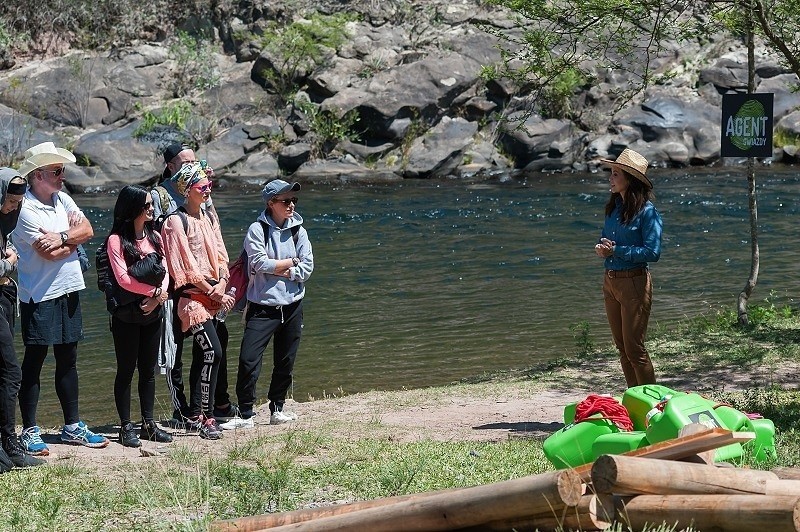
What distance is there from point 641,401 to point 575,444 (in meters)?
0.58

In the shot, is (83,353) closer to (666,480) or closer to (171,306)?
(171,306)

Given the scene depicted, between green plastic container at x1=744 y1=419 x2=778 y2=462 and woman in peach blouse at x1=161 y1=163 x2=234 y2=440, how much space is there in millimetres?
3724

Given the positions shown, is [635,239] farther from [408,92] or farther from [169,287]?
[408,92]

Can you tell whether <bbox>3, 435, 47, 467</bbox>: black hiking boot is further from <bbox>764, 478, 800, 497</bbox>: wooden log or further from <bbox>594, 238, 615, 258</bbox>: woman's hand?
<bbox>764, 478, 800, 497</bbox>: wooden log

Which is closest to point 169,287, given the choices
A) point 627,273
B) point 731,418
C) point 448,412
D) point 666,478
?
point 448,412

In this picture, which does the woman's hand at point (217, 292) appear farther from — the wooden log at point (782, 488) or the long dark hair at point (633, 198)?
the wooden log at point (782, 488)

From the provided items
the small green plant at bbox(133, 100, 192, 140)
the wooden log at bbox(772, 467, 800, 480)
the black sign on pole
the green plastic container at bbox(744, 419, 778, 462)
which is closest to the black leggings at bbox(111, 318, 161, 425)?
the green plastic container at bbox(744, 419, 778, 462)

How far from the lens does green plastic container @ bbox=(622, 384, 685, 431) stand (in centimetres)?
639

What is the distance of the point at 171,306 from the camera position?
8078 mm

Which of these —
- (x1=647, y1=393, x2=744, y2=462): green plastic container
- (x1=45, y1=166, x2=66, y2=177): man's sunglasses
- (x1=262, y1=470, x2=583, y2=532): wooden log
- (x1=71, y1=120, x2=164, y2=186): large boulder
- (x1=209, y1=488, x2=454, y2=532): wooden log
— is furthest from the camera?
(x1=71, y1=120, x2=164, y2=186): large boulder

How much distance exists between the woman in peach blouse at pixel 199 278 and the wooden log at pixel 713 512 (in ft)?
13.8

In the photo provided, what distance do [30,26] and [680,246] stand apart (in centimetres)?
2369

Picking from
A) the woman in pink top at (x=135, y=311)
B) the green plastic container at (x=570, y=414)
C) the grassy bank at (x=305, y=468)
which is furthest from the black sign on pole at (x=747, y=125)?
the woman in pink top at (x=135, y=311)

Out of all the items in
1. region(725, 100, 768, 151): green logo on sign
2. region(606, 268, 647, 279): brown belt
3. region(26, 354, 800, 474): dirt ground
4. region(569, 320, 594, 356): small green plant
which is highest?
region(725, 100, 768, 151): green logo on sign
